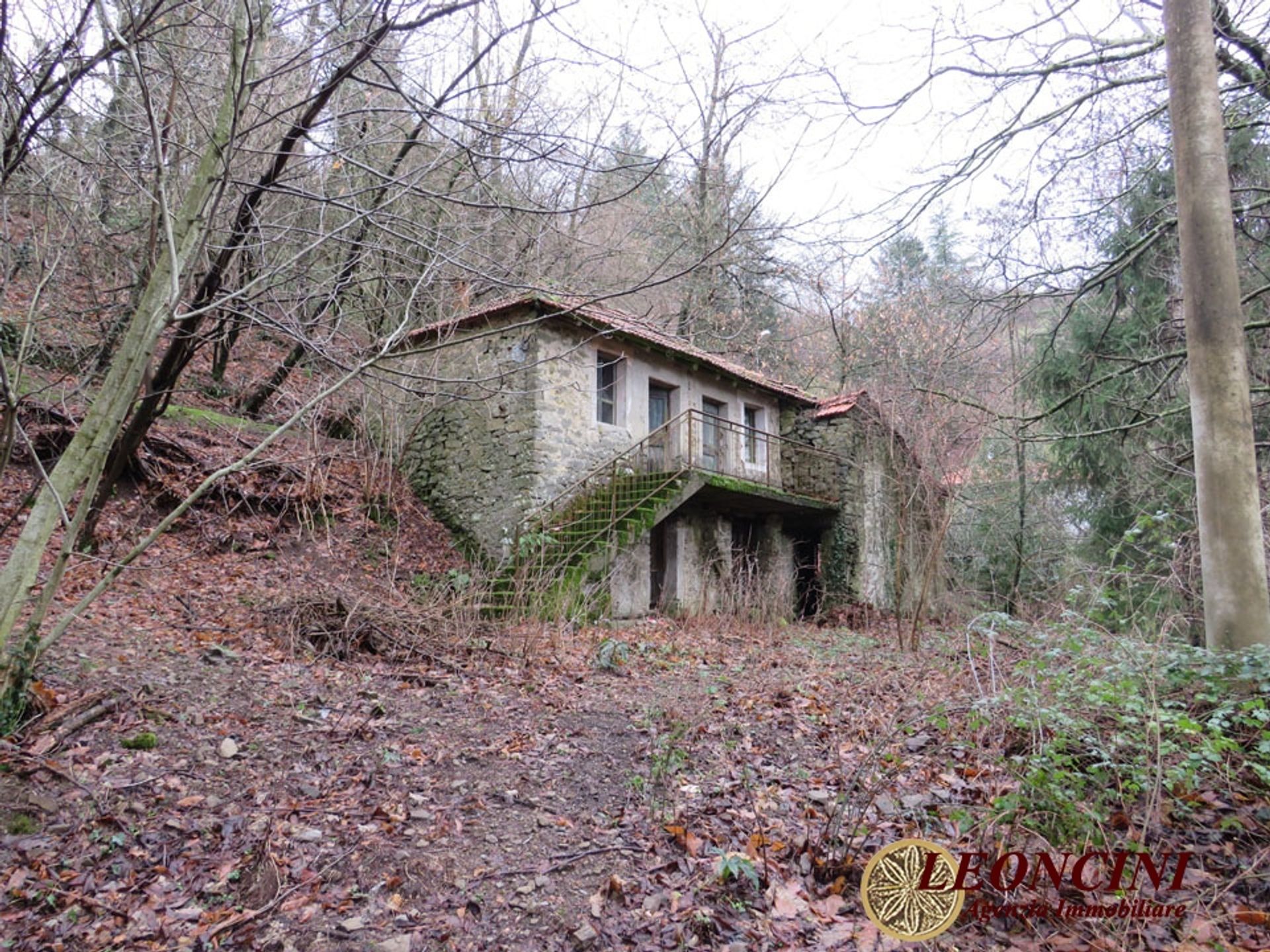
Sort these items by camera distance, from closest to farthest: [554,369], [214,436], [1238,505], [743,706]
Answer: [1238,505], [743,706], [214,436], [554,369]

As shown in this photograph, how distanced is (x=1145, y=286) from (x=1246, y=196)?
101 inches

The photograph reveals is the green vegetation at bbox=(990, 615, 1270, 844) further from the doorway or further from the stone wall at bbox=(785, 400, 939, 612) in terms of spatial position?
the stone wall at bbox=(785, 400, 939, 612)

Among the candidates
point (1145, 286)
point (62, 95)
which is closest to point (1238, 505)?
point (62, 95)

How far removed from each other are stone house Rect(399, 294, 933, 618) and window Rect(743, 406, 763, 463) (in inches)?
2.0

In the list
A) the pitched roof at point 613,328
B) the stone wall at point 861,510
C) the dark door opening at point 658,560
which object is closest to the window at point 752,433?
the pitched roof at point 613,328

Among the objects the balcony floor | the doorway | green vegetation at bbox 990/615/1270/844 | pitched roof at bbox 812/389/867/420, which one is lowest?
green vegetation at bbox 990/615/1270/844

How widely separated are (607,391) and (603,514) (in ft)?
8.08

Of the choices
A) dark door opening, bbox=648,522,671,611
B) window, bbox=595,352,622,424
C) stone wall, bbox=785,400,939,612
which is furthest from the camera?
stone wall, bbox=785,400,939,612

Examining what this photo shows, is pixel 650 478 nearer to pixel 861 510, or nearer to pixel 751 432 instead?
pixel 751 432

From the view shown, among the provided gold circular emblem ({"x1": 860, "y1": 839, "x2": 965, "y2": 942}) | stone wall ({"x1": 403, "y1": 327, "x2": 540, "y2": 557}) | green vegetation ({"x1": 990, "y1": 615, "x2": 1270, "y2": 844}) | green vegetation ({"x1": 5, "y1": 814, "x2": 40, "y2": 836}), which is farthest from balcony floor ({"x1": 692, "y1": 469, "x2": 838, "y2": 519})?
green vegetation ({"x1": 5, "y1": 814, "x2": 40, "y2": 836})

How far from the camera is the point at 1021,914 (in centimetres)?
252

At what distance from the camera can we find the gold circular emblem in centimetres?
238

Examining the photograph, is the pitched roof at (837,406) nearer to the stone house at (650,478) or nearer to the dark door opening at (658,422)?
the stone house at (650,478)

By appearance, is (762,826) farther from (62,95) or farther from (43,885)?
(62,95)
